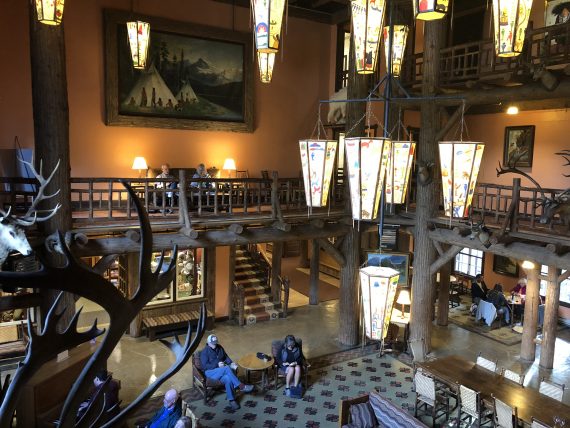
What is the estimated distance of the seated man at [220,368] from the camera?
8797mm

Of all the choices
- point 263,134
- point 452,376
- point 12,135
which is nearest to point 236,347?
point 452,376

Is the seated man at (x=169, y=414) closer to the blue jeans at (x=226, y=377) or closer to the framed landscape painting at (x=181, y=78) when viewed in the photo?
the blue jeans at (x=226, y=377)

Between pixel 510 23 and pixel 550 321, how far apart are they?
769 cm

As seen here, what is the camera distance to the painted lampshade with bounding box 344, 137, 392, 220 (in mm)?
4695

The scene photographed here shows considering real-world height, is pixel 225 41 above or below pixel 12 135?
above

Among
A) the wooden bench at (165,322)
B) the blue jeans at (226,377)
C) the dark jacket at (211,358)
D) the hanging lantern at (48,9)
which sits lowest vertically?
the wooden bench at (165,322)

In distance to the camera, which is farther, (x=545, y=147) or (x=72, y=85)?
(x=545, y=147)

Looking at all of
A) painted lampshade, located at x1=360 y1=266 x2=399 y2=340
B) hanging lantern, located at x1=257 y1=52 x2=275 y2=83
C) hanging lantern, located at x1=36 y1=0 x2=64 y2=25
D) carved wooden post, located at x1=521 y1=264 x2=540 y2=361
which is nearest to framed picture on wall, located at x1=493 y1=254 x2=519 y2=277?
carved wooden post, located at x1=521 y1=264 x2=540 y2=361

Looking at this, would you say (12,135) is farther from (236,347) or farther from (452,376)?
(452,376)

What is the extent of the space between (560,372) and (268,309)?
7446mm

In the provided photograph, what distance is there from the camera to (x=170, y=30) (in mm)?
11781

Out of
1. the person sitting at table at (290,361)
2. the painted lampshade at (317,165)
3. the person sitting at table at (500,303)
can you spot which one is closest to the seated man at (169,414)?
the person sitting at table at (290,361)

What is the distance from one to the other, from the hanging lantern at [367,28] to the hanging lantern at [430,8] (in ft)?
1.82

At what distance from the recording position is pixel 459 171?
5965 mm
